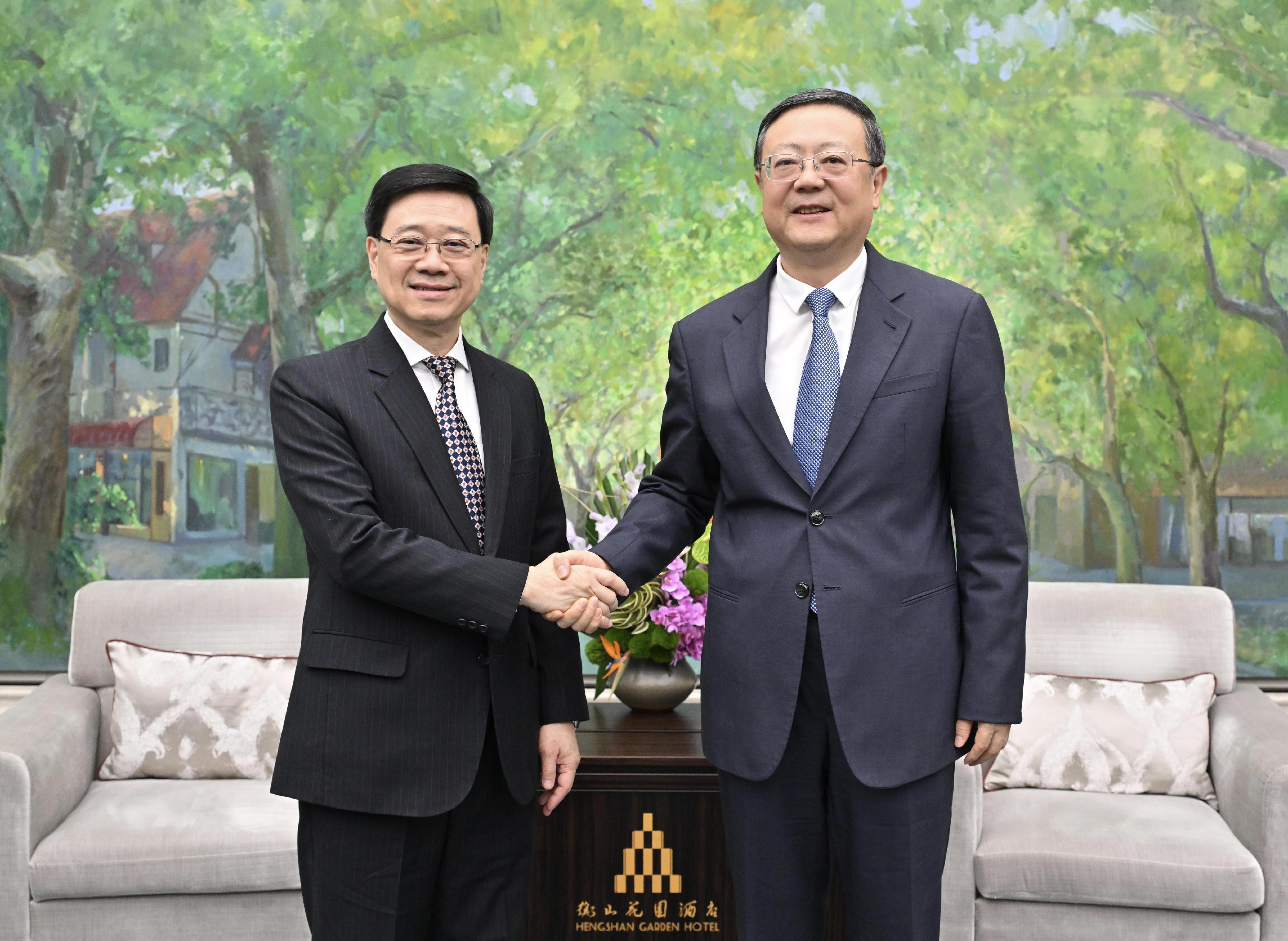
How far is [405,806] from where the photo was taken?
60.2 inches

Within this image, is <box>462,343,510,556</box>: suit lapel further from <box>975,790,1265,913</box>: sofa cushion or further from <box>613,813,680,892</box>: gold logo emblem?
<box>975,790,1265,913</box>: sofa cushion

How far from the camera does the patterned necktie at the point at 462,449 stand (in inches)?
65.1

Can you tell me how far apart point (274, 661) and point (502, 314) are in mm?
1178

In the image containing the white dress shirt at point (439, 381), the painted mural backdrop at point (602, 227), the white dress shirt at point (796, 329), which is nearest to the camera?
the white dress shirt at point (796, 329)

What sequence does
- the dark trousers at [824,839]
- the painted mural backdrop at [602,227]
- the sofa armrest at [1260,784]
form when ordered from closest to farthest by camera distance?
the dark trousers at [824,839], the sofa armrest at [1260,784], the painted mural backdrop at [602,227]

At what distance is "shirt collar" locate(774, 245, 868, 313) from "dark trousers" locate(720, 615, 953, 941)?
0.47 metres

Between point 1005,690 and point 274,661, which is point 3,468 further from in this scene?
point 1005,690

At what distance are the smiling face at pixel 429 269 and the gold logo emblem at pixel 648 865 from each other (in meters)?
1.23

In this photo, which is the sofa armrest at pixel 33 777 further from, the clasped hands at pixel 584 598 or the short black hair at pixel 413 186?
the short black hair at pixel 413 186

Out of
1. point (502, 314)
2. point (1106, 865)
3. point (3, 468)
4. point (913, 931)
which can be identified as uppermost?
point (502, 314)

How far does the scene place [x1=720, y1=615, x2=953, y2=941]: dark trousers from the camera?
4.88ft

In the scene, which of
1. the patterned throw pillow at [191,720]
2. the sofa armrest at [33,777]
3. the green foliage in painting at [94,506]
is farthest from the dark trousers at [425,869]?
the green foliage in painting at [94,506]

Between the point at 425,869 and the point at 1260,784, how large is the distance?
1.85 meters

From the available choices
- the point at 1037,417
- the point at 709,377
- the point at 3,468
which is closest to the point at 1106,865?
the point at 1037,417
